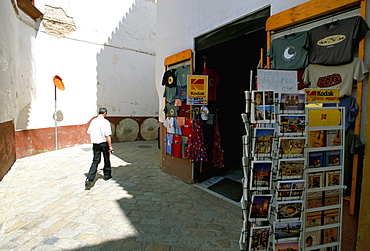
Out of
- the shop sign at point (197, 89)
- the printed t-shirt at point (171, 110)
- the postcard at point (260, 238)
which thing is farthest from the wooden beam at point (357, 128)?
the printed t-shirt at point (171, 110)

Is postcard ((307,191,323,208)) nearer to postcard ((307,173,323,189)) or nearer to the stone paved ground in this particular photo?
postcard ((307,173,323,189))

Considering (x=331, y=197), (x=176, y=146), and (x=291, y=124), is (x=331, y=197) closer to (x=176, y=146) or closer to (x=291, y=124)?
(x=291, y=124)

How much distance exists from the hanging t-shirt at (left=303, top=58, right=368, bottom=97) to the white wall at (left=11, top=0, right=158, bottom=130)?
29.9 feet

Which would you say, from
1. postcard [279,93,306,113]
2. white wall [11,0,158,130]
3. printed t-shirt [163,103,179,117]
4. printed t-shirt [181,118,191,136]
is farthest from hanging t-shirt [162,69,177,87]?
white wall [11,0,158,130]

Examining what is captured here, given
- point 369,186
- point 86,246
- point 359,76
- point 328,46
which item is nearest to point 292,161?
point 369,186

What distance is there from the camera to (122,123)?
478 inches

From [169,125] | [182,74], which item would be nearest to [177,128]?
[169,125]

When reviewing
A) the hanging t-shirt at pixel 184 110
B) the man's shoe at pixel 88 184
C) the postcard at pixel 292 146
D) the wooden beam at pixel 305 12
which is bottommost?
the man's shoe at pixel 88 184

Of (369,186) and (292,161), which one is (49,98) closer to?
(292,161)

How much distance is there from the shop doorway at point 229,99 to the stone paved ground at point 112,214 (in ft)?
2.29

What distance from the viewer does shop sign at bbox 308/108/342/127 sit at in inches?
88.6

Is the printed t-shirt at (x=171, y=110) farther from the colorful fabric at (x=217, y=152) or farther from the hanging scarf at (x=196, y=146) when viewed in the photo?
the colorful fabric at (x=217, y=152)

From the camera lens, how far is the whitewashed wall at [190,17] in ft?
13.2

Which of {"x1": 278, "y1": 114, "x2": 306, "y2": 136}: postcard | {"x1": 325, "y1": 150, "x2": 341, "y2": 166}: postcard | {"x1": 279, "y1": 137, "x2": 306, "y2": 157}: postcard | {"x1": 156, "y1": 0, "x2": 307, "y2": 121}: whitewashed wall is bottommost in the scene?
Answer: {"x1": 325, "y1": 150, "x2": 341, "y2": 166}: postcard
